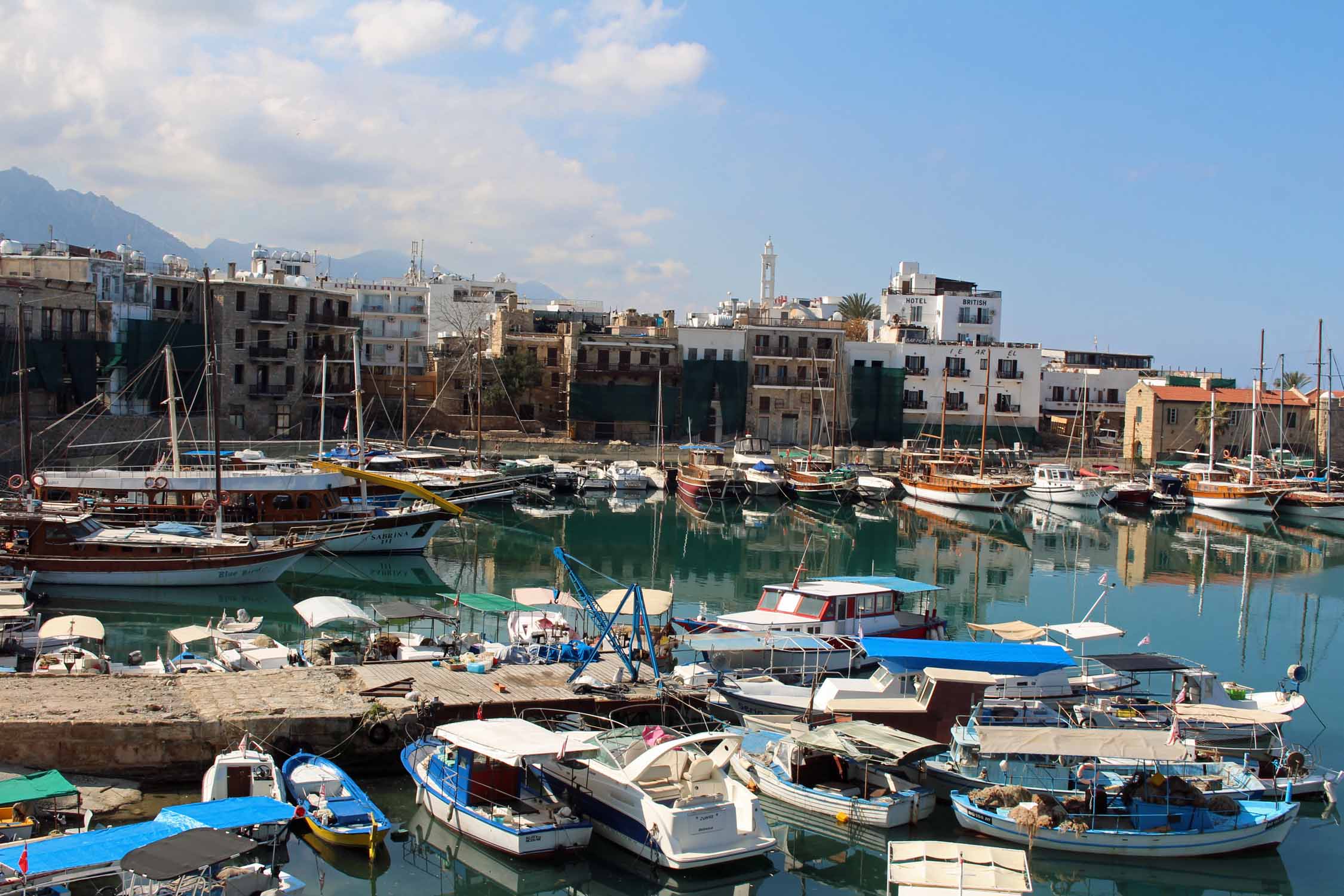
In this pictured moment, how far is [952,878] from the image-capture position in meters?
14.9

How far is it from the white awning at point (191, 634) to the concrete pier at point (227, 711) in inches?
160

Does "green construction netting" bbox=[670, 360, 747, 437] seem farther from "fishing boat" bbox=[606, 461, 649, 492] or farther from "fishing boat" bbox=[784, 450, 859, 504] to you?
"fishing boat" bbox=[784, 450, 859, 504]

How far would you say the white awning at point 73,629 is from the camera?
24.0 metres

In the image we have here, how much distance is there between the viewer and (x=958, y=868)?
49.1 feet

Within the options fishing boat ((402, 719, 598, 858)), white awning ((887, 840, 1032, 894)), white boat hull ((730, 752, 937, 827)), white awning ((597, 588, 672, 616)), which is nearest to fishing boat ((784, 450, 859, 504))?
white awning ((597, 588, 672, 616))

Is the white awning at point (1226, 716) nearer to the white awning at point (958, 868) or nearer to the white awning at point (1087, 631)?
the white awning at point (1087, 631)

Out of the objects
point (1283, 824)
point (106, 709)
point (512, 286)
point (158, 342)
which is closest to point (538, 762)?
point (106, 709)

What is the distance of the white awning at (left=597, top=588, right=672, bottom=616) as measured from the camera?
26.6m

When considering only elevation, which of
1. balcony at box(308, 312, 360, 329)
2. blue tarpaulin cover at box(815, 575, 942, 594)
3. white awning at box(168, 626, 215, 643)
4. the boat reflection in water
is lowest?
the boat reflection in water

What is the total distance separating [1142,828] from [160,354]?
5798cm

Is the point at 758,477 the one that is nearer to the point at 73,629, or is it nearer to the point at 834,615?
the point at 834,615

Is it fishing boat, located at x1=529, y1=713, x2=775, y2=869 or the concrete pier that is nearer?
fishing boat, located at x1=529, y1=713, x2=775, y2=869

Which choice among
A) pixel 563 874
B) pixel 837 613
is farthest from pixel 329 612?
pixel 563 874

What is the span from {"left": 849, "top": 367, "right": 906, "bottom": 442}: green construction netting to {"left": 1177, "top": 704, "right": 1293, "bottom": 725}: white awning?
60610 mm
